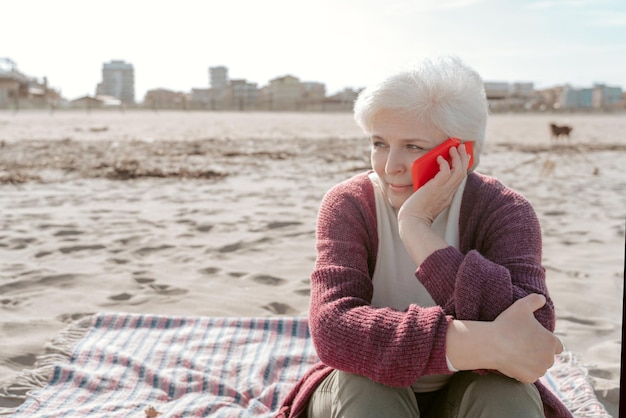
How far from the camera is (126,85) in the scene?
411 feet

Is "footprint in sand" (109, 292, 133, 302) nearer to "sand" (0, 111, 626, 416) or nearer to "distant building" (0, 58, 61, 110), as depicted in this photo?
"sand" (0, 111, 626, 416)

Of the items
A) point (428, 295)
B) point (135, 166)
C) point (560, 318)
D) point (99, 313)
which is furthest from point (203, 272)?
point (135, 166)

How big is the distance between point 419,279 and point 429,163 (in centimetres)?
36

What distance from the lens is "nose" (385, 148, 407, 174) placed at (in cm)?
206

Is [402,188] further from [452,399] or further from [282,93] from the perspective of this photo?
[282,93]

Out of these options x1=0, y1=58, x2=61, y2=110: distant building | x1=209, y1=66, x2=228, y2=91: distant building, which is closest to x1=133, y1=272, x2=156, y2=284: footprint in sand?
x1=0, y1=58, x2=61, y2=110: distant building

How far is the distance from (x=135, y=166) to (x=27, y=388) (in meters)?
7.20

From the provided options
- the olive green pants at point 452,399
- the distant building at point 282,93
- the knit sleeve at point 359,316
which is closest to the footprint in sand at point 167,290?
the knit sleeve at point 359,316

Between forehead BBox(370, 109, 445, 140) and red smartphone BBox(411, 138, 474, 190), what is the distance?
4 centimetres

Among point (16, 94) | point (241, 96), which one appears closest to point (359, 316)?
point (16, 94)

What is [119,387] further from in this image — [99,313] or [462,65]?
[462,65]

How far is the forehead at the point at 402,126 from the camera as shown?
203 centimetres

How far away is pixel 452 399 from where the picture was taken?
1.92 metres

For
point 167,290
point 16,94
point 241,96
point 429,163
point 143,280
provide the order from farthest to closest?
point 241,96 < point 16,94 < point 143,280 < point 167,290 < point 429,163
